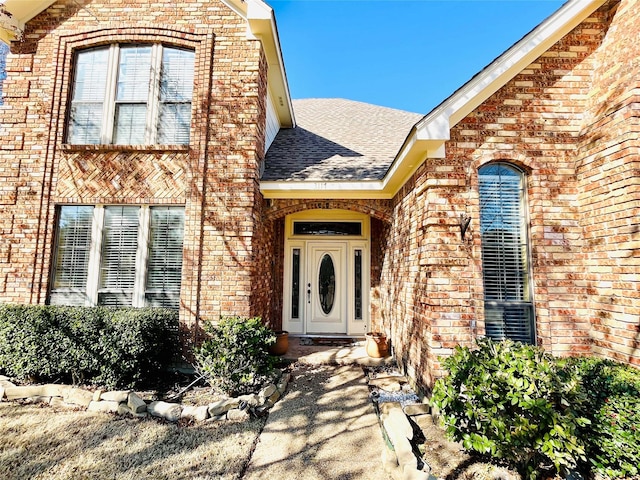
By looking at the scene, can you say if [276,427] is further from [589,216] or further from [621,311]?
[589,216]

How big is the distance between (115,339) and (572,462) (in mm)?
5289

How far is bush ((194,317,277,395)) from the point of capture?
4145 mm

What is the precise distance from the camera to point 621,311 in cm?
349

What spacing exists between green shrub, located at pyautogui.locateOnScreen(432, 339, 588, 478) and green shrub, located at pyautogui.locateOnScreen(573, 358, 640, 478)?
18 centimetres

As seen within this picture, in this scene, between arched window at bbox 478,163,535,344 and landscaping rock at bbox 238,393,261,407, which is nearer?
landscaping rock at bbox 238,393,261,407

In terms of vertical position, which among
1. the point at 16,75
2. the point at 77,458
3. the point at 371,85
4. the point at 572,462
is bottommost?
the point at 77,458

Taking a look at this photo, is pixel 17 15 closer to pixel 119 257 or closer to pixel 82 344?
pixel 119 257

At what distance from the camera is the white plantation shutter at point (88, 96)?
215 inches

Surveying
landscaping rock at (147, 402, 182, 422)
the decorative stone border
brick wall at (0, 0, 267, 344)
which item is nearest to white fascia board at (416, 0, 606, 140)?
brick wall at (0, 0, 267, 344)

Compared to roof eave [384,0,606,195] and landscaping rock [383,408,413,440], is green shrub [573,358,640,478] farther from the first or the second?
roof eave [384,0,606,195]

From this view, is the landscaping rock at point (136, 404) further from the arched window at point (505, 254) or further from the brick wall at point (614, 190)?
the brick wall at point (614, 190)

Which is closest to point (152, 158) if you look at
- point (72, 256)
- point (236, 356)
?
point (72, 256)

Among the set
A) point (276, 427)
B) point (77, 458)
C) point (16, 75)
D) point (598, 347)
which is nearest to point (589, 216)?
point (598, 347)

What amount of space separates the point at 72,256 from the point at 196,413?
361 centimetres
